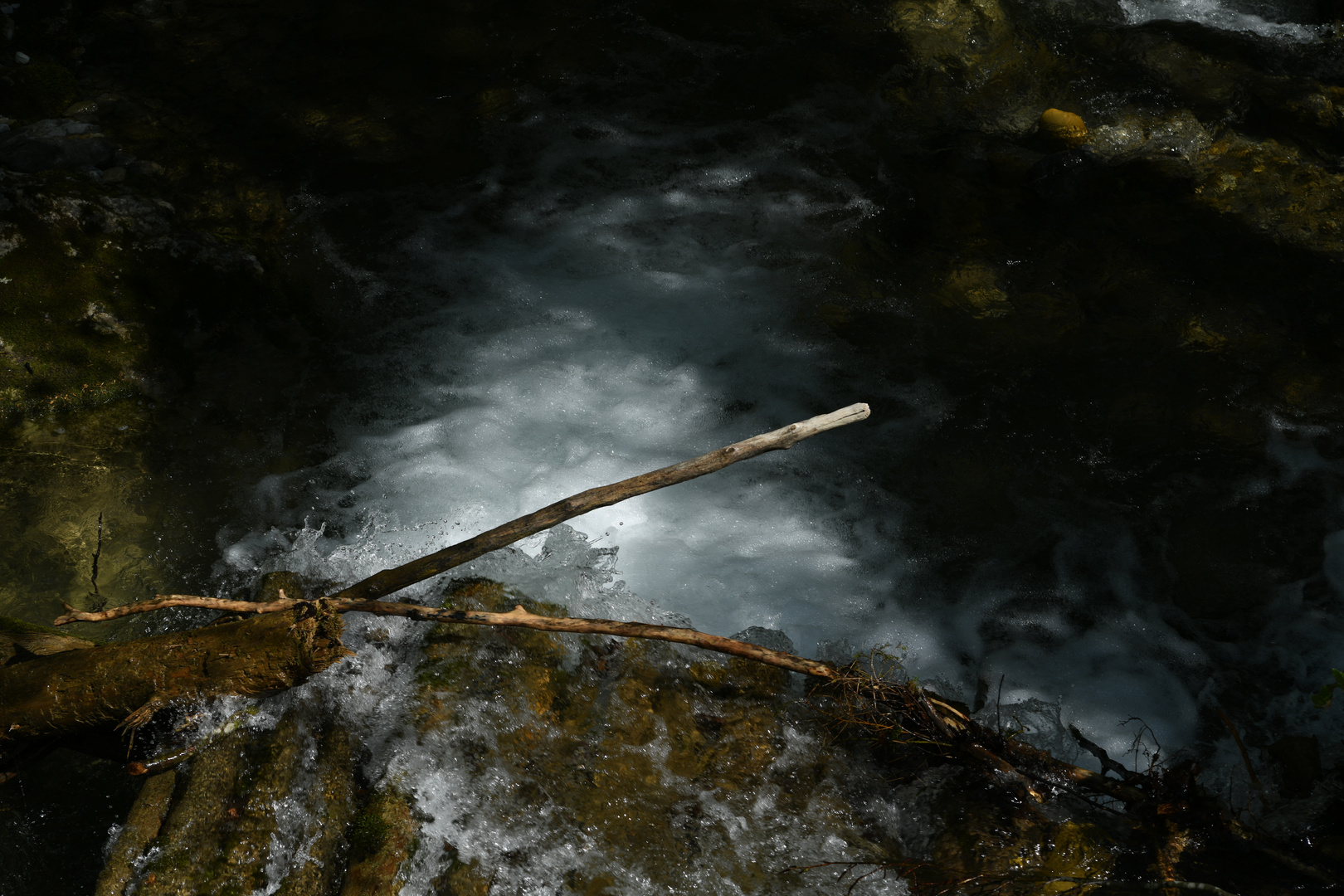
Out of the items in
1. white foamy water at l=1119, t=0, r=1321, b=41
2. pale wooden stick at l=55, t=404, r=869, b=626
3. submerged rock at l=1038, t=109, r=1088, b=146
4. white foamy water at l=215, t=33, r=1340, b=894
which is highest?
white foamy water at l=1119, t=0, r=1321, b=41

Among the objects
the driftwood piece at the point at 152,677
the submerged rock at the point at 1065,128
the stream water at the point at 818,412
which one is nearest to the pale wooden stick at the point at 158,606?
the driftwood piece at the point at 152,677

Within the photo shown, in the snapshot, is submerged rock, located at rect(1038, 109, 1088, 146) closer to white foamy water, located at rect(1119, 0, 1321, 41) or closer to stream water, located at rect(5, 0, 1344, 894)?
stream water, located at rect(5, 0, 1344, 894)

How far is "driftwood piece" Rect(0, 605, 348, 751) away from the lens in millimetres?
Result: 2592

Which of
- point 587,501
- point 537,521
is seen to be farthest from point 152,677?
point 587,501

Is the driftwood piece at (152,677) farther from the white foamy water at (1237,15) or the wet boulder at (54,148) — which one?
the white foamy water at (1237,15)

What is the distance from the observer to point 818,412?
4809 mm

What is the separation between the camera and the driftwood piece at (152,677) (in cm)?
259

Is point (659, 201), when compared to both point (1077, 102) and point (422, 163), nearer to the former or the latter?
point (422, 163)

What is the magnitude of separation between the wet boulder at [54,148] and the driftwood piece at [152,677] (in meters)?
4.07

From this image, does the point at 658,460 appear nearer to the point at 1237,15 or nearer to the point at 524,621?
the point at 524,621

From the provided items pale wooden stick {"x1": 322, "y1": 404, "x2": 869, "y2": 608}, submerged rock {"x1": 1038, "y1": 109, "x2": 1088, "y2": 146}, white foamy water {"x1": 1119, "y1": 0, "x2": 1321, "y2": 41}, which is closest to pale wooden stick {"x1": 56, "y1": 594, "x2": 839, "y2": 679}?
pale wooden stick {"x1": 322, "y1": 404, "x2": 869, "y2": 608}

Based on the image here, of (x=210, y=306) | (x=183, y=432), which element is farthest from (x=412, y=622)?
(x=210, y=306)

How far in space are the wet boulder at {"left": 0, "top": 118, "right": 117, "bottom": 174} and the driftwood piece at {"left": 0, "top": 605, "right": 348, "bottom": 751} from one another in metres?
4.07

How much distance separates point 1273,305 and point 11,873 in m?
6.71
